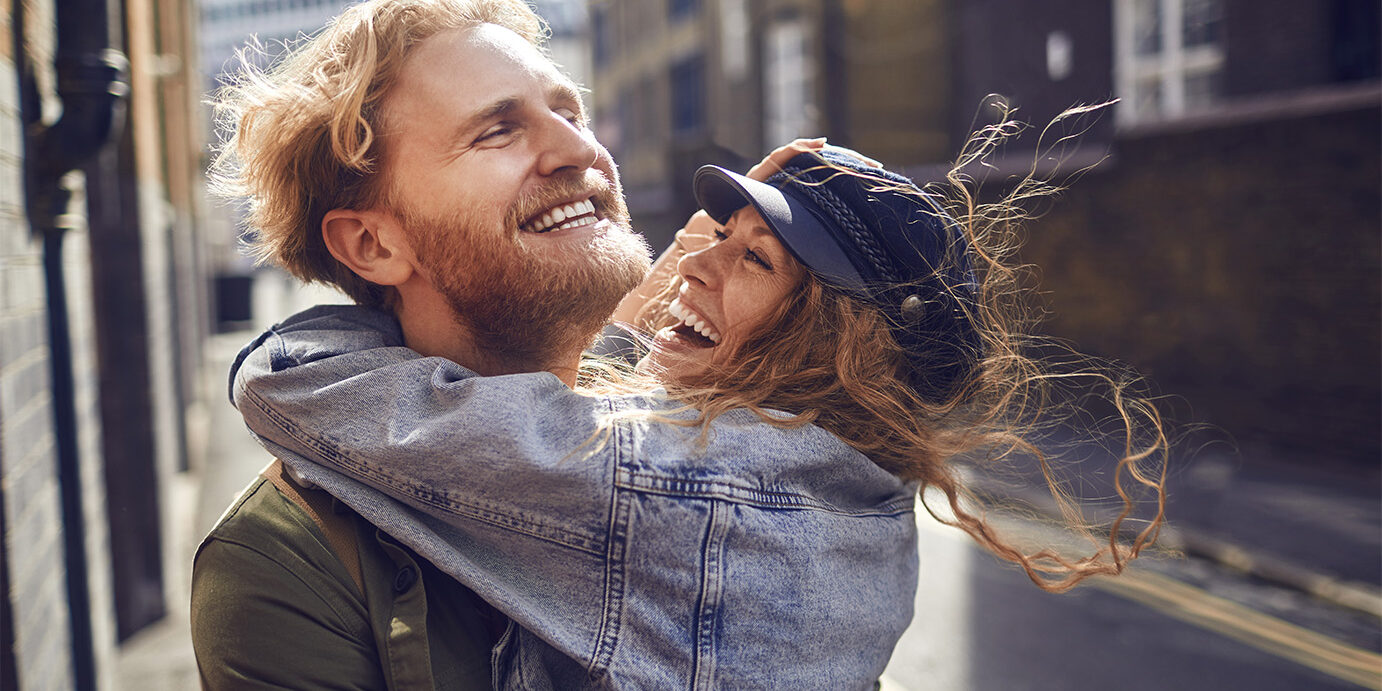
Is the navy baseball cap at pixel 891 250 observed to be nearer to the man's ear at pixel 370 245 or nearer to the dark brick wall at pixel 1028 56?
the man's ear at pixel 370 245

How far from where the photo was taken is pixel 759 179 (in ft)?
7.16

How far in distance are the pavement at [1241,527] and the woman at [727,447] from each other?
12.1 feet

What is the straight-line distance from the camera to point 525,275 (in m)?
1.84

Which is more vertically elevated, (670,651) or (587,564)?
(587,564)

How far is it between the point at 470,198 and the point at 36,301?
164 centimetres

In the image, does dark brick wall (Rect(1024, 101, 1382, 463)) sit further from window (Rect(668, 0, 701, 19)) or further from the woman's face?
window (Rect(668, 0, 701, 19))

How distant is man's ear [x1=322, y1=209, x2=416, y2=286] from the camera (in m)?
1.92

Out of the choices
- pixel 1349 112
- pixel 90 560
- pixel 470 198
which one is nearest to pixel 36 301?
pixel 90 560

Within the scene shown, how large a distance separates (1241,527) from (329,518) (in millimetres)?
7035

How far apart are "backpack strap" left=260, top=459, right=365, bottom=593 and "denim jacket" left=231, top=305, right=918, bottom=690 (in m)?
0.06

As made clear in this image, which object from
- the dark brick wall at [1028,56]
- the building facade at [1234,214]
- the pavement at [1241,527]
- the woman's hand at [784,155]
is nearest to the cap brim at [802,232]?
the woman's hand at [784,155]

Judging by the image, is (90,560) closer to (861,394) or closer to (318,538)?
Result: (318,538)

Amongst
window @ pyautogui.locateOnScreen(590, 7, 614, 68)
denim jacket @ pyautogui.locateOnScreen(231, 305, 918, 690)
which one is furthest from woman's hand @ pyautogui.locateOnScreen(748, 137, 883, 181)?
window @ pyautogui.locateOnScreen(590, 7, 614, 68)

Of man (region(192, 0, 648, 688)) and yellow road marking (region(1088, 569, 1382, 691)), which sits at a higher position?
man (region(192, 0, 648, 688))
